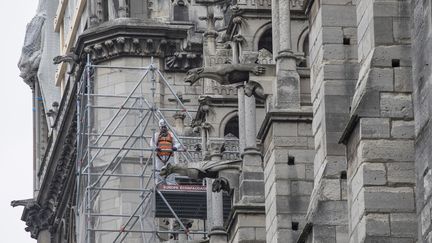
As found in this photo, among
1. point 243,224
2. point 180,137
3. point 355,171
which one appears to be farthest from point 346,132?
point 180,137

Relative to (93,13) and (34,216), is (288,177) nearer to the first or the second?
(93,13)

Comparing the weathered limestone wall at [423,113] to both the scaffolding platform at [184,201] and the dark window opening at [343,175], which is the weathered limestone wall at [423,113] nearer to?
the dark window opening at [343,175]

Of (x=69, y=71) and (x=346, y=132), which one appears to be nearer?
(x=346, y=132)

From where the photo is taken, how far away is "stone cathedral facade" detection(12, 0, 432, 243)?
1630 inches

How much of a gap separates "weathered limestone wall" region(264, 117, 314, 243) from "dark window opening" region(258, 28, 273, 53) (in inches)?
322

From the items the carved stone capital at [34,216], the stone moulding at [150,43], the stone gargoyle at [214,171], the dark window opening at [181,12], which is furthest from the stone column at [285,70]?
the carved stone capital at [34,216]

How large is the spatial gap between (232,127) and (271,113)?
17678 mm

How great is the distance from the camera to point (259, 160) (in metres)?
60.9

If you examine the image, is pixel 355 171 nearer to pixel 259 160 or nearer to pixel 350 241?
pixel 350 241

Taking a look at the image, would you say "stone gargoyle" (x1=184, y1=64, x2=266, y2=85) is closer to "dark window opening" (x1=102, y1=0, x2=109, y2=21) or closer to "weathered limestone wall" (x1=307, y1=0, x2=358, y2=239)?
"weathered limestone wall" (x1=307, y1=0, x2=358, y2=239)

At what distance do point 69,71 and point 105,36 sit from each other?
15694 mm

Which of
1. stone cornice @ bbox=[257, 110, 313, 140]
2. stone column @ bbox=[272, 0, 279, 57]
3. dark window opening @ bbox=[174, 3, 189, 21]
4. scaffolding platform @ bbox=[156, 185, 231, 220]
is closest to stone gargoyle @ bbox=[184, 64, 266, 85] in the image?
stone column @ bbox=[272, 0, 279, 57]

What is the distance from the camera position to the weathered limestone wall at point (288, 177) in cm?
5425

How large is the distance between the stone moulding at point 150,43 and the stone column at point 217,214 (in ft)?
56.4
